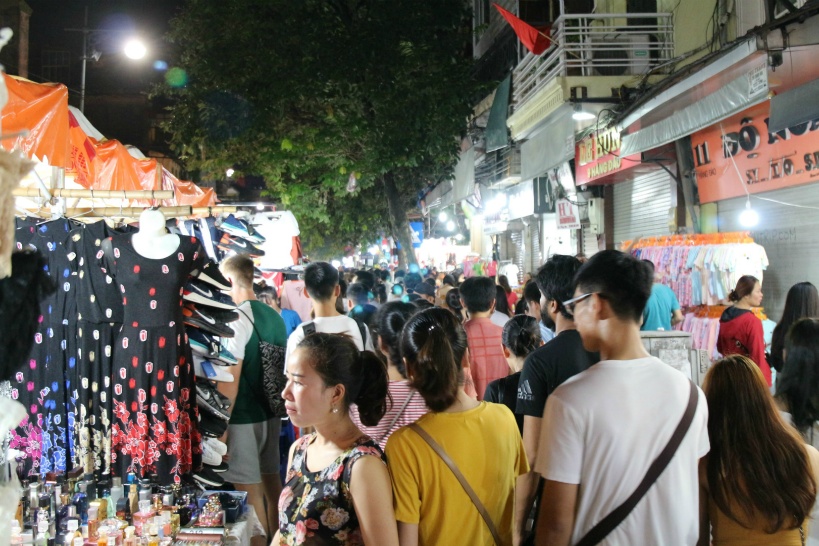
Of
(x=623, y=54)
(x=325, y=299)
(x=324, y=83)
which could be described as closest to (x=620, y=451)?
(x=325, y=299)

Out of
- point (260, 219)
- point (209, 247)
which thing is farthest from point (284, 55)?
point (209, 247)

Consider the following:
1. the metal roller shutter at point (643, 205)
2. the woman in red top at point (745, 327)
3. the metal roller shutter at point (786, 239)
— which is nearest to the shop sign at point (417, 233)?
the metal roller shutter at point (643, 205)

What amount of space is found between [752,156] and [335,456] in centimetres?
745

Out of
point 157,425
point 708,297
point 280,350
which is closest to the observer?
point 157,425

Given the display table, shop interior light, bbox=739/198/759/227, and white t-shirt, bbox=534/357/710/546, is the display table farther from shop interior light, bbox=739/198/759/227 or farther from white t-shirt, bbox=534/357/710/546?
shop interior light, bbox=739/198/759/227

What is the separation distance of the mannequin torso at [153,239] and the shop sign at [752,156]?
5839mm

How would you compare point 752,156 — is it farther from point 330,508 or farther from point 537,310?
point 330,508

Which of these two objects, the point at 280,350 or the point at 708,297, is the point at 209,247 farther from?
the point at 708,297

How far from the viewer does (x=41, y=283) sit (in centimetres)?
162

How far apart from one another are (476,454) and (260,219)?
8995 mm

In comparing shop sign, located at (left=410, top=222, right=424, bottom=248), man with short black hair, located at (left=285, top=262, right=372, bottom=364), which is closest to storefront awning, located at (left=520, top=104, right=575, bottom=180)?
man with short black hair, located at (left=285, top=262, right=372, bottom=364)

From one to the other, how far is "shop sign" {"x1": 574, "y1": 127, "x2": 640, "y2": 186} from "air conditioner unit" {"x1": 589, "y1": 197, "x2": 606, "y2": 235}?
0.43 metres

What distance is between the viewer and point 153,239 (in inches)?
153

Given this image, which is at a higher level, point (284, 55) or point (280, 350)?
point (284, 55)
